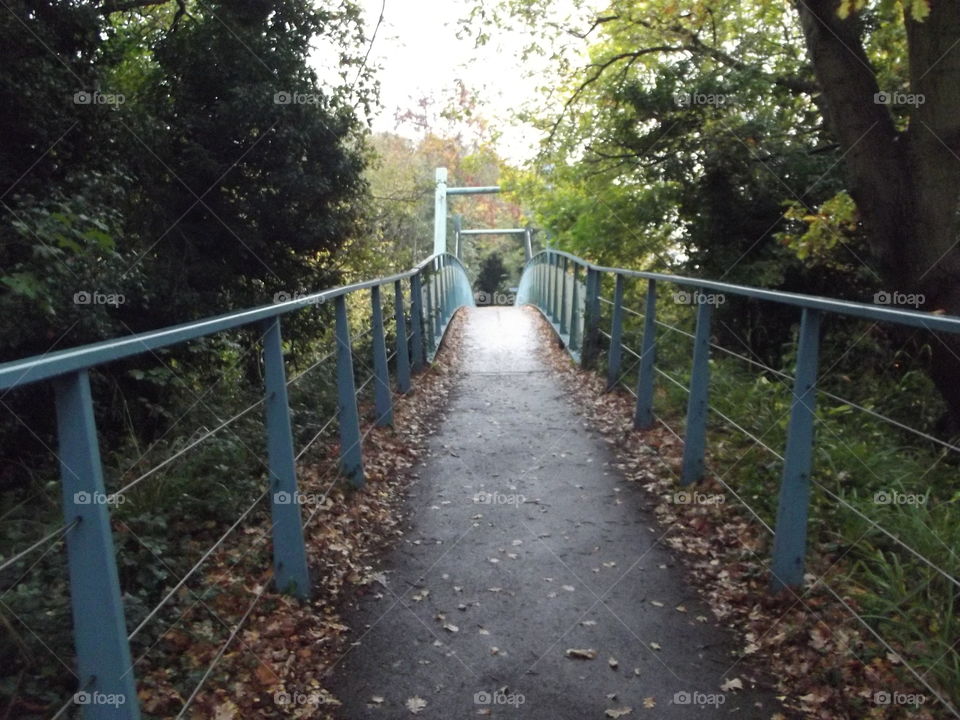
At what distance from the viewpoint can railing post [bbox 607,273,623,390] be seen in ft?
24.7

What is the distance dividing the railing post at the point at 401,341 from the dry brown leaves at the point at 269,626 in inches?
104

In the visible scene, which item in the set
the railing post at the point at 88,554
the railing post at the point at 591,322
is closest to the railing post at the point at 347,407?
the railing post at the point at 88,554

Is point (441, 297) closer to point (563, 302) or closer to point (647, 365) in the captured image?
point (563, 302)

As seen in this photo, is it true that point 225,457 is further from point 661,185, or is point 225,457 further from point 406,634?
point 661,185

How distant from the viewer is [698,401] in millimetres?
5051

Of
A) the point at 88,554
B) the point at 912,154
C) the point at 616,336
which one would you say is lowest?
the point at 616,336

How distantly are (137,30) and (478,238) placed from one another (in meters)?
52.2

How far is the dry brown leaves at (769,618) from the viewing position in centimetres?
293

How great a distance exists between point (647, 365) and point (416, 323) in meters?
3.46

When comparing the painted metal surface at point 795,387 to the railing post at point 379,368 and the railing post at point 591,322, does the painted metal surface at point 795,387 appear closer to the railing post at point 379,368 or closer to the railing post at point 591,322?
the railing post at point 591,322

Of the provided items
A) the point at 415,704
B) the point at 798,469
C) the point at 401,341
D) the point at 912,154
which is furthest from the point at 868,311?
the point at 401,341

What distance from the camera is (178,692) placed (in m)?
2.91

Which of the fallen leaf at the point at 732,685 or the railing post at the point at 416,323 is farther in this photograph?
the railing post at the point at 416,323

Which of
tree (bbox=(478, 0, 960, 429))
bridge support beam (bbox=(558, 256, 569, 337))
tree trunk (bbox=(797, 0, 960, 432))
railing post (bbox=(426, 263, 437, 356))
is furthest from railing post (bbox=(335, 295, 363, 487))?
bridge support beam (bbox=(558, 256, 569, 337))
